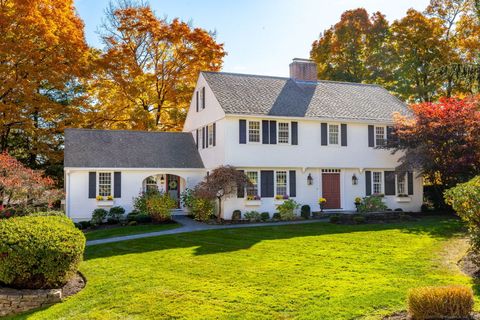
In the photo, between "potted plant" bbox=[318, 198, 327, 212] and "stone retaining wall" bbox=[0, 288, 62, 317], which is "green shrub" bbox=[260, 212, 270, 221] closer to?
"potted plant" bbox=[318, 198, 327, 212]

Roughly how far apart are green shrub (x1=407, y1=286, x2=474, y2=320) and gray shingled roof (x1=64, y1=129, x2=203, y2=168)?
57.3 ft

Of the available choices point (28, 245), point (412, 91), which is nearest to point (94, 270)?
point (28, 245)

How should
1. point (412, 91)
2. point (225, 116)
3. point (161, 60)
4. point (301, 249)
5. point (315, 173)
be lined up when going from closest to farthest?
point (301, 249), point (225, 116), point (315, 173), point (161, 60), point (412, 91)

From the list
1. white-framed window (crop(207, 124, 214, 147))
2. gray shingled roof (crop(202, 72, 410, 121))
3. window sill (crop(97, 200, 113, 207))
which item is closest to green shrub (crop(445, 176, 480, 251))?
gray shingled roof (crop(202, 72, 410, 121))

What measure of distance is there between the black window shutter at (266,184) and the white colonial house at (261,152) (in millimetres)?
49

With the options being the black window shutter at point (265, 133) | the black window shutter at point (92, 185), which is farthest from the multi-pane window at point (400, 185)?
the black window shutter at point (92, 185)

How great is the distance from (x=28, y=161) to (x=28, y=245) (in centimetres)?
2074

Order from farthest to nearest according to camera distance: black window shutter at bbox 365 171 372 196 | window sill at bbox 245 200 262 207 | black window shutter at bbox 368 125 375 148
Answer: black window shutter at bbox 368 125 375 148
black window shutter at bbox 365 171 372 196
window sill at bbox 245 200 262 207

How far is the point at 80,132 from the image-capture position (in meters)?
23.6

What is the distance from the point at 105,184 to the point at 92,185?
65 centimetres

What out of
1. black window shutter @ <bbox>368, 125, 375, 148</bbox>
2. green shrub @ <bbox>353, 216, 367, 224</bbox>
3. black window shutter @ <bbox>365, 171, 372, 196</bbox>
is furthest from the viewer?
black window shutter @ <bbox>368, 125, 375, 148</bbox>

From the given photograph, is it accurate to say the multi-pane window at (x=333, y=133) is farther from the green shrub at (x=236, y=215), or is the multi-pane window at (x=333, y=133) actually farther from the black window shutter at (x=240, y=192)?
the green shrub at (x=236, y=215)

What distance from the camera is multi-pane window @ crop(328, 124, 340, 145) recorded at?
22703 millimetres

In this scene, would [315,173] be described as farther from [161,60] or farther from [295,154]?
[161,60]
